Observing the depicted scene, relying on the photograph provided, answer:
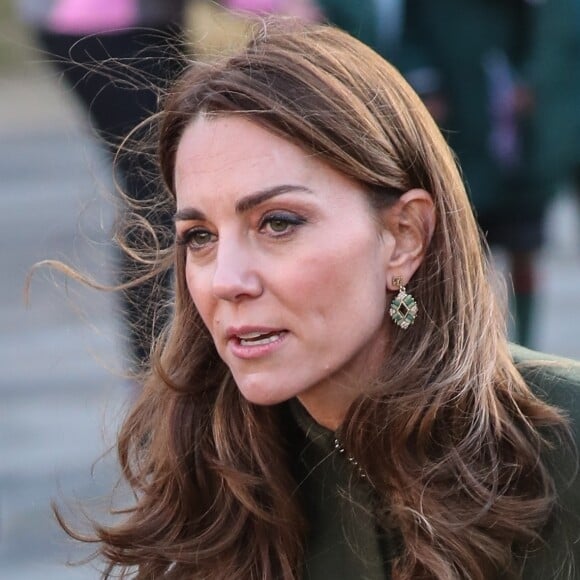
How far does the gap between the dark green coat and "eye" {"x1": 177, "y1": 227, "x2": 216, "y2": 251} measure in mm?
375

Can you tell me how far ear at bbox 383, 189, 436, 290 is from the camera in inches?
105

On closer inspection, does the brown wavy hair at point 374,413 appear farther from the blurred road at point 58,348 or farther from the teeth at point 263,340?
the blurred road at point 58,348

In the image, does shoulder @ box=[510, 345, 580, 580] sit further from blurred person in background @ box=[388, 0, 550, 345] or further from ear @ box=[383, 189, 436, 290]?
blurred person in background @ box=[388, 0, 550, 345]

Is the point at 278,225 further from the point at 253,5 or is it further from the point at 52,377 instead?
the point at 52,377

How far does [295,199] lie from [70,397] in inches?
159

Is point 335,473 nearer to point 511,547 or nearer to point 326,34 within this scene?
point 511,547

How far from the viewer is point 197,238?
271 cm

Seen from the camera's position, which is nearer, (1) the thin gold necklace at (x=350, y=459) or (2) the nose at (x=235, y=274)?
(2) the nose at (x=235, y=274)

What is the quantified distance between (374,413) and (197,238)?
0.41 m

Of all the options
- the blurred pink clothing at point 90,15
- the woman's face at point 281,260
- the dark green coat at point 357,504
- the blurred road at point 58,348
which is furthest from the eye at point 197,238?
the blurred pink clothing at point 90,15

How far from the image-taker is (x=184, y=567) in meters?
2.87

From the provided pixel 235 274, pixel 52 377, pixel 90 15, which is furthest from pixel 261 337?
pixel 52 377

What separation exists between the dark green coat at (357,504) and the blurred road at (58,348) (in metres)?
0.54

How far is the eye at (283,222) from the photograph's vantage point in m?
2.59
